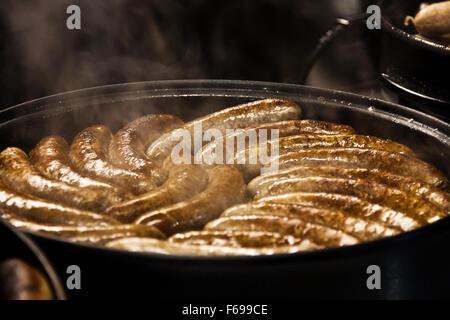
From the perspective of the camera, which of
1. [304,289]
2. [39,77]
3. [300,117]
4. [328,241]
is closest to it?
[304,289]

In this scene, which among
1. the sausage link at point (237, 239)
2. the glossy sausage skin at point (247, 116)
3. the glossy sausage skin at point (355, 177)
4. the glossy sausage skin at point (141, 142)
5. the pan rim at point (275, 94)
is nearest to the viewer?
the pan rim at point (275, 94)

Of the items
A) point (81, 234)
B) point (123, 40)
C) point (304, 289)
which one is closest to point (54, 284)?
point (81, 234)

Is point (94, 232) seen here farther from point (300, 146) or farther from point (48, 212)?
point (300, 146)

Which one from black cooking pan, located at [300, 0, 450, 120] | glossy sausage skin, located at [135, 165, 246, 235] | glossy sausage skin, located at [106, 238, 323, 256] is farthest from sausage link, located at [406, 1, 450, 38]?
glossy sausage skin, located at [106, 238, 323, 256]

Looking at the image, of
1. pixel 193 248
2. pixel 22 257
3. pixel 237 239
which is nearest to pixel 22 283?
pixel 22 257

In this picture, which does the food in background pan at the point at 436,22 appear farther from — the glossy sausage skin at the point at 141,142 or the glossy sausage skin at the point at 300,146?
the glossy sausage skin at the point at 141,142

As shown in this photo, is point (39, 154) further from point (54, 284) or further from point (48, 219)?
point (54, 284)

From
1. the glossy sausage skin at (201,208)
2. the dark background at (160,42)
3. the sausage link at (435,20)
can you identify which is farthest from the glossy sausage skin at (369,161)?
the dark background at (160,42)
